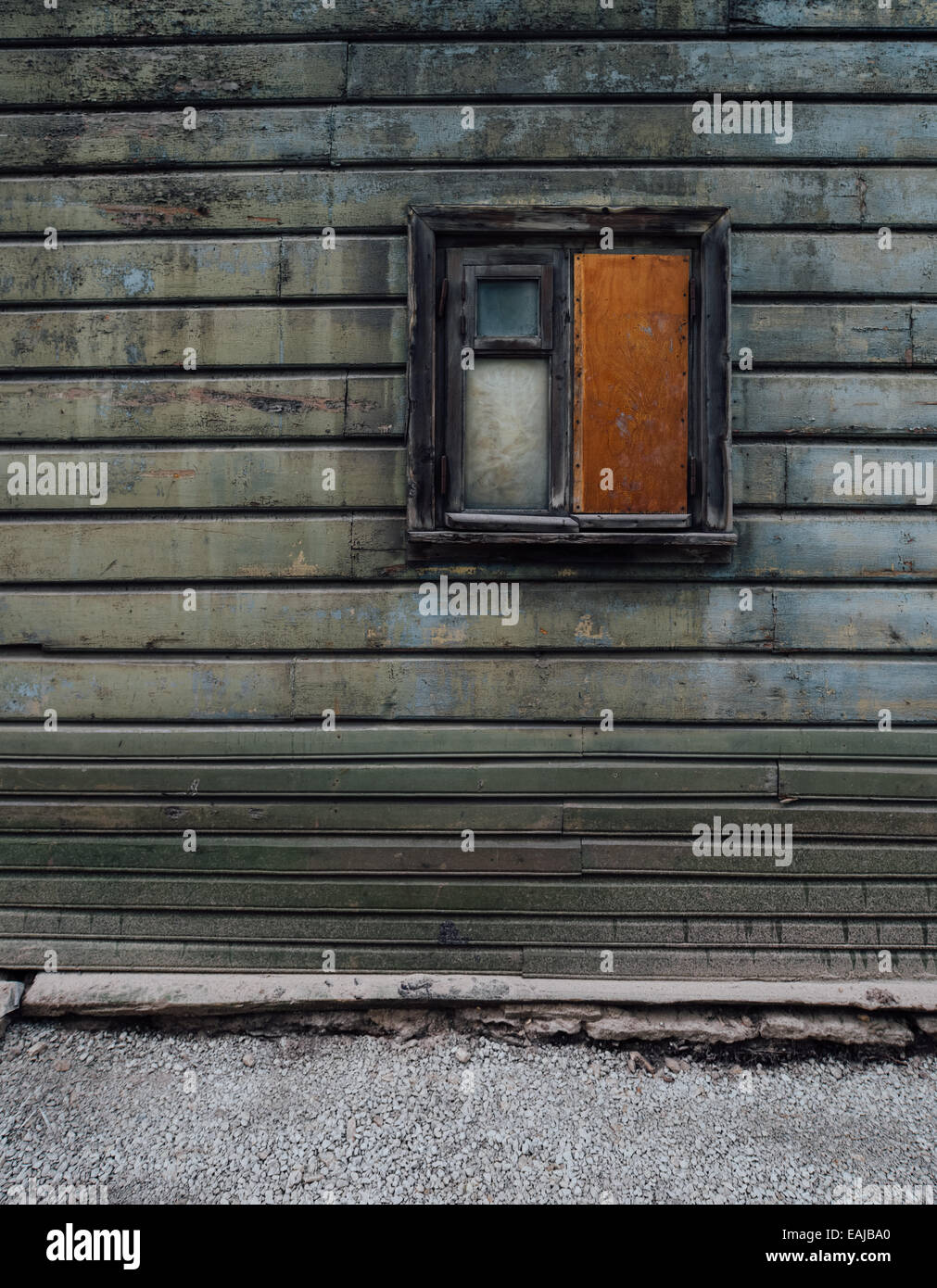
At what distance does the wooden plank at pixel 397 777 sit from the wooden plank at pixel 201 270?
2144 millimetres

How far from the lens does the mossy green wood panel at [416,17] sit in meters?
2.83

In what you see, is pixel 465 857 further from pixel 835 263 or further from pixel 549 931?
pixel 835 263

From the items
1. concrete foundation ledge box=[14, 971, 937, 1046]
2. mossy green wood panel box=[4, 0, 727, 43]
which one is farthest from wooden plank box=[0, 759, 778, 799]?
mossy green wood panel box=[4, 0, 727, 43]

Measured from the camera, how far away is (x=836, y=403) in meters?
2.90

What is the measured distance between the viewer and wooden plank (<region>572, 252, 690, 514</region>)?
289cm

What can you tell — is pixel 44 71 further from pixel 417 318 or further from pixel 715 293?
pixel 715 293

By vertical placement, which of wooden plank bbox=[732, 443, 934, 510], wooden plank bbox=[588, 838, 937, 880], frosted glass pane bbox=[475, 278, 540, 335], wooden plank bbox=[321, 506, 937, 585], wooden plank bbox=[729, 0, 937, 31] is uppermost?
wooden plank bbox=[729, 0, 937, 31]

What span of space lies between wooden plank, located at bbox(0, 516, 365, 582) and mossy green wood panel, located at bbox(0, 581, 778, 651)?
95 millimetres

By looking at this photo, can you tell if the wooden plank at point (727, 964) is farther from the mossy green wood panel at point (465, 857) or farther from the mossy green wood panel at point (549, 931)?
the mossy green wood panel at point (465, 857)

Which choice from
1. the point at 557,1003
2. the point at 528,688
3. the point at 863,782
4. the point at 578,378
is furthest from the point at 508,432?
the point at 557,1003

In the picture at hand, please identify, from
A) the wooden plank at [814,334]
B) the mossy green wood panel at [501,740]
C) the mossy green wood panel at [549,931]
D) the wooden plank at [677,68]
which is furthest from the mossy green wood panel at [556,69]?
the mossy green wood panel at [549,931]

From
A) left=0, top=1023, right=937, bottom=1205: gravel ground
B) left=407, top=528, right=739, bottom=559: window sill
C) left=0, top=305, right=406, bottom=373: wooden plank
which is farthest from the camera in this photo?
left=0, top=305, right=406, bottom=373: wooden plank

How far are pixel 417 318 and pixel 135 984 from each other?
3.24 metres

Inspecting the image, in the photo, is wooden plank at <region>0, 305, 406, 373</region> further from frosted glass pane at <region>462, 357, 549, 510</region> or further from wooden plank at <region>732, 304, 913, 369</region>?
wooden plank at <region>732, 304, 913, 369</region>
